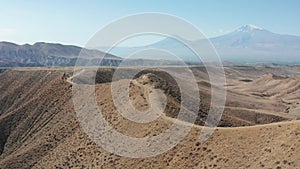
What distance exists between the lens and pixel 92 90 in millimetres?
67375

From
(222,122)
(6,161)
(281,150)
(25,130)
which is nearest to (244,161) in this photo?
(281,150)

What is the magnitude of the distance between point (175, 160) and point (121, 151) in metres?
7.83

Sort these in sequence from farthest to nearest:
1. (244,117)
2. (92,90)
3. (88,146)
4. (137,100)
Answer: (244,117), (92,90), (137,100), (88,146)

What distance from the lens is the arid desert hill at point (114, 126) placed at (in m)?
32.4

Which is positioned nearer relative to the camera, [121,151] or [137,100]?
[121,151]

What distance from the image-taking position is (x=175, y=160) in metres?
36.8

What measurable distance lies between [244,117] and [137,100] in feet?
130

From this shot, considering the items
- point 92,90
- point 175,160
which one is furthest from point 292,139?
point 92,90

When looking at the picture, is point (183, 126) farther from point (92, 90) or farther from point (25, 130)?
point (25, 130)

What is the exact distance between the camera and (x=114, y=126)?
49188 mm

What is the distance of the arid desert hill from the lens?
32.4 metres

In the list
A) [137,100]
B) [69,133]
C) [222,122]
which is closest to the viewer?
[137,100]

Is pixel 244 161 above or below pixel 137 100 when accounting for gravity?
below

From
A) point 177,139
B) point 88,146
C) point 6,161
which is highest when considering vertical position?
point 177,139
